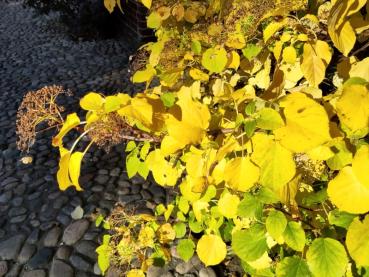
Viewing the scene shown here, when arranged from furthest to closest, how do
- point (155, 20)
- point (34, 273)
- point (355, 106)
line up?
point (34, 273) → point (155, 20) → point (355, 106)

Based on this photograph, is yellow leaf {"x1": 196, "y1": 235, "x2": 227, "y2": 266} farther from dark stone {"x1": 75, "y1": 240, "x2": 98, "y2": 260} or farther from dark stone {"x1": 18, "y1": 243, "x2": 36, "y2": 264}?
dark stone {"x1": 18, "y1": 243, "x2": 36, "y2": 264}

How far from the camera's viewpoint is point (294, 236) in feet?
4.12

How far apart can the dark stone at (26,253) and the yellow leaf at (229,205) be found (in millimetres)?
1806

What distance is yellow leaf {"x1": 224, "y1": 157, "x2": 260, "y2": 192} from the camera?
976 mm

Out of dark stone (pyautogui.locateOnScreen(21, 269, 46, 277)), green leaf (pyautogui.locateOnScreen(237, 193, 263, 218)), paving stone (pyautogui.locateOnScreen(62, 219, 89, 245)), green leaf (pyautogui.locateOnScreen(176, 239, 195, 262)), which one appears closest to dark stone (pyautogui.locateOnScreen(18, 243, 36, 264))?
dark stone (pyautogui.locateOnScreen(21, 269, 46, 277))

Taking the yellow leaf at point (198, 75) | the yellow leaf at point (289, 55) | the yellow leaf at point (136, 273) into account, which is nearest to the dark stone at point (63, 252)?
the yellow leaf at point (136, 273)

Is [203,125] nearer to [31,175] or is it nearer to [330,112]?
[330,112]

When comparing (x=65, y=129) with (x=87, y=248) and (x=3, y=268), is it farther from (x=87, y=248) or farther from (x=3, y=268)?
(x=3, y=268)

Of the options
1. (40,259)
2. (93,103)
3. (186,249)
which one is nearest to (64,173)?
(93,103)

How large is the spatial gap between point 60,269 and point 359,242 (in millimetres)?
2079

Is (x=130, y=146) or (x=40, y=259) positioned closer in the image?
(x=130, y=146)

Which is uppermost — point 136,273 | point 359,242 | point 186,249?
point 359,242

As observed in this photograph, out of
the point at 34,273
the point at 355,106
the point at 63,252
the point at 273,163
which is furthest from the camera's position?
the point at 63,252

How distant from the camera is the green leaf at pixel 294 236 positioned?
124cm
